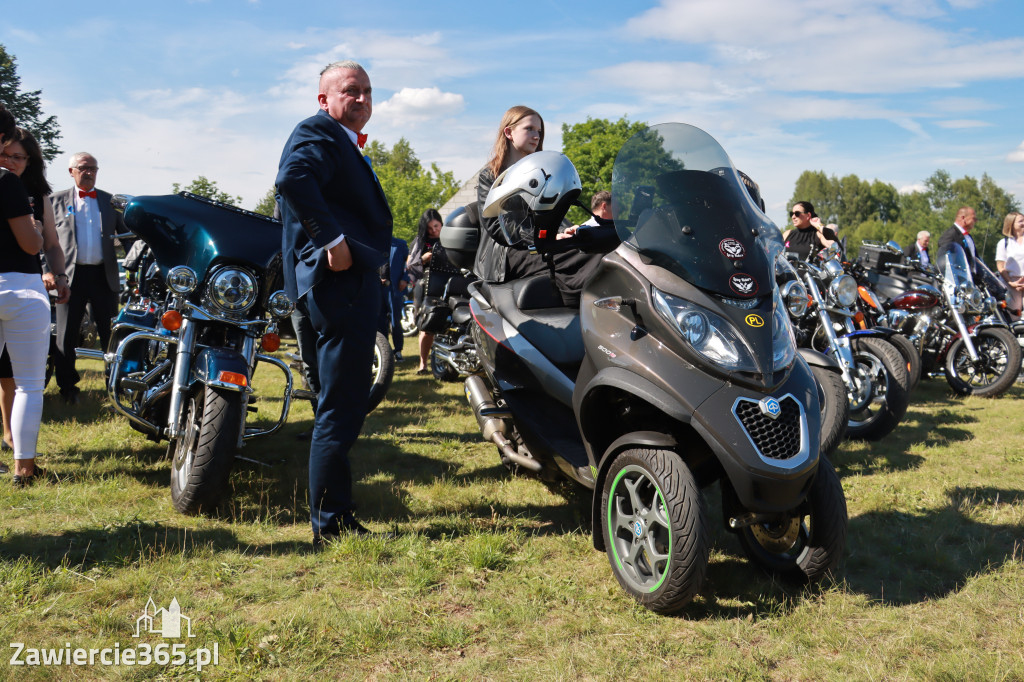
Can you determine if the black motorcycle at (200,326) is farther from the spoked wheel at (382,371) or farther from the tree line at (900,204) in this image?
the tree line at (900,204)

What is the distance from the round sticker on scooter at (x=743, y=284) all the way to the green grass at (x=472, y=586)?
1151 millimetres

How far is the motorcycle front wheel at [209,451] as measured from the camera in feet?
11.1

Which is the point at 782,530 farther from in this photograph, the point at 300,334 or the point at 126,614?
the point at 300,334

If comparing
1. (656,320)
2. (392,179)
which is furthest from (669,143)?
(392,179)

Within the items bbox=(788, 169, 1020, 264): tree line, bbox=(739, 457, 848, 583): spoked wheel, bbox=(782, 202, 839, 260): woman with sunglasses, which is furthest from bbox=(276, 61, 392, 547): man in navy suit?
bbox=(788, 169, 1020, 264): tree line

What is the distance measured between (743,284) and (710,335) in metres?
0.25

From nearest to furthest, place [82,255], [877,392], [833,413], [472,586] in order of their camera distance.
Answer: [472,586], [833,413], [877,392], [82,255]

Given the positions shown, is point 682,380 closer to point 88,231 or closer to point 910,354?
point 910,354

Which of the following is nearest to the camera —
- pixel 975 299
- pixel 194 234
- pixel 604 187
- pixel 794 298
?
pixel 194 234

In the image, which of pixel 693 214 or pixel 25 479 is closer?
pixel 693 214

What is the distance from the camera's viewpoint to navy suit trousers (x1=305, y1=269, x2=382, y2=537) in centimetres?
320

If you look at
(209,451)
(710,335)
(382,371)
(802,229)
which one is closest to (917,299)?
(802,229)

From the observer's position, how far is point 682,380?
262 cm

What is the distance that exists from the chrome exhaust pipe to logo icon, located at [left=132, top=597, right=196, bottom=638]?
1.61m
